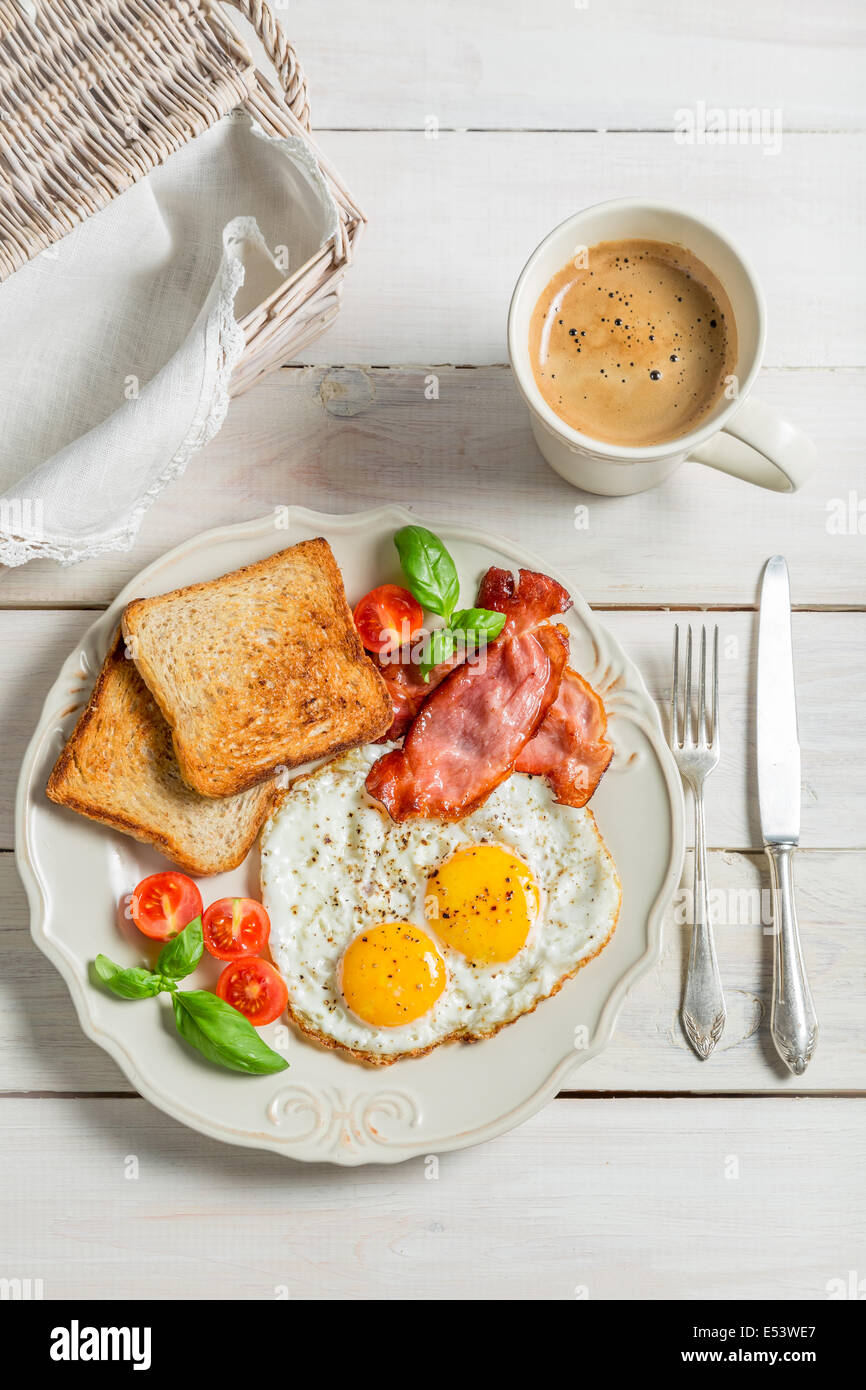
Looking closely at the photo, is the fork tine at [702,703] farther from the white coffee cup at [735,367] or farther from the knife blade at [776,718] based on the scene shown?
the white coffee cup at [735,367]

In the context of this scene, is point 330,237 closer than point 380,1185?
Yes

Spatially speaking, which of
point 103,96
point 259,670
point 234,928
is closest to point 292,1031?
point 234,928

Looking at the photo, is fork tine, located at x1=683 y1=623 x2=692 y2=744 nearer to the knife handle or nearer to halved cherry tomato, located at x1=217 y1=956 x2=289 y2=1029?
the knife handle

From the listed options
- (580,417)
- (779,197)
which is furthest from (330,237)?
(779,197)

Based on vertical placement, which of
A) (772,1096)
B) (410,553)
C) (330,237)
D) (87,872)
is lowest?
(772,1096)

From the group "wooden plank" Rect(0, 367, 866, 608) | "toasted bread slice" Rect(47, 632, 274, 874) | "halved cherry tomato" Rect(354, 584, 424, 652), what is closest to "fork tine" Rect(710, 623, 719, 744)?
"wooden plank" Rect(0, 367, 866, 608)

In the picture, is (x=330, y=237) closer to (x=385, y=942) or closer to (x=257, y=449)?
(x=257, y=449)
